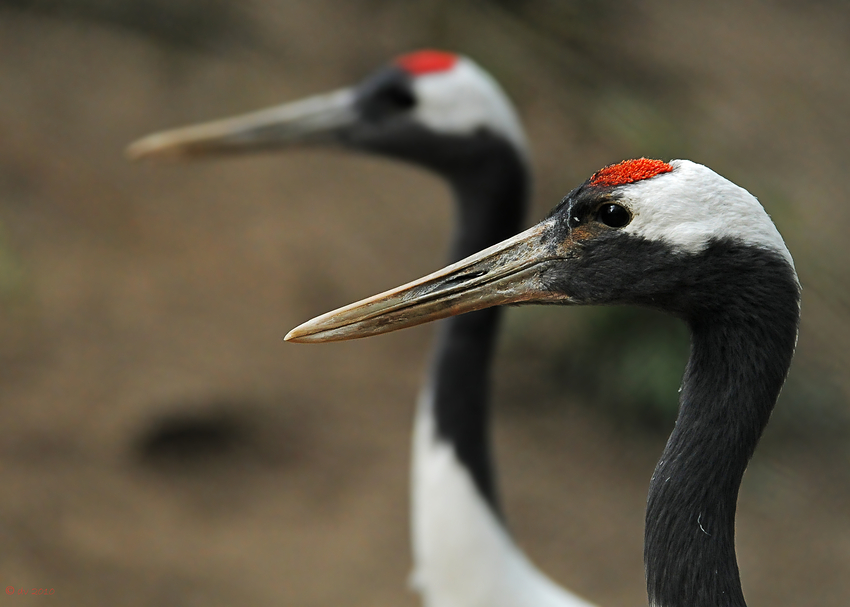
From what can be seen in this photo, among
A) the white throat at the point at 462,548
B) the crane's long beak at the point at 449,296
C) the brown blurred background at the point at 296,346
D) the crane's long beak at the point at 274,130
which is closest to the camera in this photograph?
the crane's long beak at the point at 449,296

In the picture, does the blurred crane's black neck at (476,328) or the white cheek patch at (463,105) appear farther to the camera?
the white cheek patch at (463,105)

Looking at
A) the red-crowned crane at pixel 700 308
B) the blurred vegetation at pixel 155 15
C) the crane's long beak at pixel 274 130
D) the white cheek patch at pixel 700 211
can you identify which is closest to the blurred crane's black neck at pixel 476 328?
the crane's long beak at pixel 274 130

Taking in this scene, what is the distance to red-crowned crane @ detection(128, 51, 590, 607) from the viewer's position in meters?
2.81

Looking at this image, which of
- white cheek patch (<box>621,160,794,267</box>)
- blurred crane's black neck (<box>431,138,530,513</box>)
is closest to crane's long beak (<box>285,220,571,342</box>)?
white cheek patch (<box>621,160,794,267</box>)

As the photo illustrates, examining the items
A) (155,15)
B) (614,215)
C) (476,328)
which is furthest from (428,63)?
(155,15)

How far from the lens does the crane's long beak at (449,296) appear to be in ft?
5.52

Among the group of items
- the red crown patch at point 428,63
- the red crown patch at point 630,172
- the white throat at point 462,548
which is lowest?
the white throat at point 462,548

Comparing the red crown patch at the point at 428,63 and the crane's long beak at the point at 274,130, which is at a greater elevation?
the red crown patch at the point at 428,63

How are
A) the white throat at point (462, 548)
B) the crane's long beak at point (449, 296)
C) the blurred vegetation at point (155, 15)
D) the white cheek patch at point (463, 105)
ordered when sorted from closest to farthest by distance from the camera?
the crane's long beak at point (449, 296) < the white throat at point (462, 548) < the white cheek patch at point (463, 105) < the blurred vegetation at point (155, 15)

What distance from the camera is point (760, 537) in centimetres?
507

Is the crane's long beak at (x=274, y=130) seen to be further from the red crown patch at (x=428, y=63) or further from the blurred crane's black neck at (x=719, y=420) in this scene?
the blurred crane's black neck at (x=719, y=420)

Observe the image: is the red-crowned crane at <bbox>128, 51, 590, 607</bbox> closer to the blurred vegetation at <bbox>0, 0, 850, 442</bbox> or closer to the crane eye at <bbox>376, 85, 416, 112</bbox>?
the crane eye at <bbox>376, 85, 416, 112</bbox>

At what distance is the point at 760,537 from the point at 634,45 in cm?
413

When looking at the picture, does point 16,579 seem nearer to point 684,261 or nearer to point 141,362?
point 141,362
